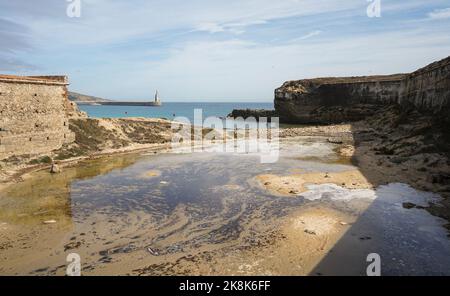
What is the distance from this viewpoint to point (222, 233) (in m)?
9.13

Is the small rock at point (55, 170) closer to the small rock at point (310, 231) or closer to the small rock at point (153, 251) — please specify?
the small rock at point (153, 251)

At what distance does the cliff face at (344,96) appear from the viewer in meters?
31.3

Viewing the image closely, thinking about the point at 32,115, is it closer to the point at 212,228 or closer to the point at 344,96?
the point at 212,228

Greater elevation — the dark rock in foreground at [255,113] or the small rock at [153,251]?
the dark rock in foreground at [255,113]

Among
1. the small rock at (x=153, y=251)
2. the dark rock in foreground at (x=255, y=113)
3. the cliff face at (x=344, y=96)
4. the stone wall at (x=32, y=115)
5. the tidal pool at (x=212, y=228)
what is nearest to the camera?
the tidal pool at (x=212, y=228)

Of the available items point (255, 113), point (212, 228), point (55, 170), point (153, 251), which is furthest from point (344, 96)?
point (153, 251)

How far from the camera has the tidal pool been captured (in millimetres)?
7316

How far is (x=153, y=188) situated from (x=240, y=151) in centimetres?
1042

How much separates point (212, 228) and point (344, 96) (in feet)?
129

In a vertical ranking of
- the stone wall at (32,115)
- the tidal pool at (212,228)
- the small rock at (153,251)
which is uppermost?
the stone wall at (32,115)

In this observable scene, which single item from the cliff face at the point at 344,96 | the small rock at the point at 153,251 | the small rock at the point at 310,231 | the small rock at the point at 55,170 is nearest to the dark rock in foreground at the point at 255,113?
the cliff face at the point at 344,96

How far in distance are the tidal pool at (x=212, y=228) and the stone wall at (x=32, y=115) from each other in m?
3.82

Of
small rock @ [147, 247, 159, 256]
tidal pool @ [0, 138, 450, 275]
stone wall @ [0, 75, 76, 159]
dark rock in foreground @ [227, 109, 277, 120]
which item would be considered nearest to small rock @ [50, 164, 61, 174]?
tidal pool @ [0, 138, 450, 275]

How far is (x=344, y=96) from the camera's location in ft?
147
